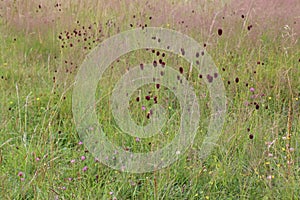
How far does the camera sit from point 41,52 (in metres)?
3.33

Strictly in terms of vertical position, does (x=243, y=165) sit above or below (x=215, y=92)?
Answer: below

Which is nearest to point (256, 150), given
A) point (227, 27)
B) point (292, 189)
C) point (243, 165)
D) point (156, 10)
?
point (243, 165)

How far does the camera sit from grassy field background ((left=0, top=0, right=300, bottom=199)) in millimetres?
1715

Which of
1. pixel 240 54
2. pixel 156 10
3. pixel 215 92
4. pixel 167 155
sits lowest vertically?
pixel 167 155

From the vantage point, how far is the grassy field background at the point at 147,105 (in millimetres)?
1715

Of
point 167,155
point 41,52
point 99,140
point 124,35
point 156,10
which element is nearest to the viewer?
point 167,155

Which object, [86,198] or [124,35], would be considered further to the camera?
[124,35]

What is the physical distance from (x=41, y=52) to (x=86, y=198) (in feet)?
6.64

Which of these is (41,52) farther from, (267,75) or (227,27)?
(267,75)

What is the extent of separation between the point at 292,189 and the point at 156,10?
7.80ft

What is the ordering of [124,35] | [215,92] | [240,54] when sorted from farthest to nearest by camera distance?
[124,35] → [240,54] → [215,92]

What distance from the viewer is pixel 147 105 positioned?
2305mm

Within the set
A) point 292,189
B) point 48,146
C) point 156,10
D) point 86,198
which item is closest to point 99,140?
point 48,146

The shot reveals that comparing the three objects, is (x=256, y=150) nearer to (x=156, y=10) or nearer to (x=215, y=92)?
(x=215, y=92)
